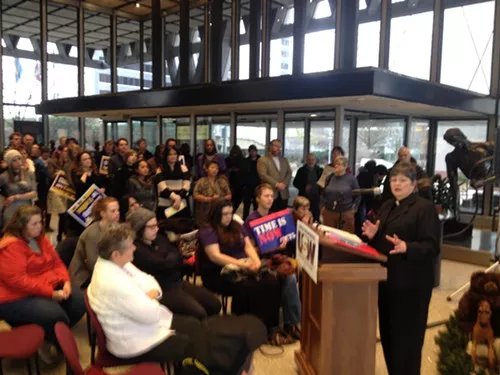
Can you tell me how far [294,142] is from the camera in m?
9.57

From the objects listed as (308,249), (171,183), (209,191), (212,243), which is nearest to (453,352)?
(308,249)

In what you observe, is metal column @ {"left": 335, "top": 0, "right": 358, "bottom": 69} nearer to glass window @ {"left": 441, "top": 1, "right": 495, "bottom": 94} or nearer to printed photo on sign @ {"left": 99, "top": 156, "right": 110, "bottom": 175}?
glass window @ {"left": 441, "top": 1, "right": 495, "bottom": 94}

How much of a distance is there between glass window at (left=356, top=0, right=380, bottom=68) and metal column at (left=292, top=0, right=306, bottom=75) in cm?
129

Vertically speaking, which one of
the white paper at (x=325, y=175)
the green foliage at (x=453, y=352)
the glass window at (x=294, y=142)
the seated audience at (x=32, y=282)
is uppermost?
the glass window at (x=294, y=142)

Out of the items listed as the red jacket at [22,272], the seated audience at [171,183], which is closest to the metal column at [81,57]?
the seated audience at [171,183]

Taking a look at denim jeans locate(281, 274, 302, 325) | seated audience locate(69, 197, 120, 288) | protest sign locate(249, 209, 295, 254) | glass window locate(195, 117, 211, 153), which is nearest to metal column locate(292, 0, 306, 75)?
glass window locate(195, 117, 211, 153)

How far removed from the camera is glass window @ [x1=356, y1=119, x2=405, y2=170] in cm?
954

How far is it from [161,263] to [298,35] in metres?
7.94

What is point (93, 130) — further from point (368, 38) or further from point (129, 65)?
point (368, 38)

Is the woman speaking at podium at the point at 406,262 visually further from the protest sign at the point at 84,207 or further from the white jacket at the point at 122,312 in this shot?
the protest sign at the point at 84,207

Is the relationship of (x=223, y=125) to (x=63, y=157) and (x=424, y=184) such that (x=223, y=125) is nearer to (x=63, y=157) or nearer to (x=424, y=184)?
(x=63, y=157)

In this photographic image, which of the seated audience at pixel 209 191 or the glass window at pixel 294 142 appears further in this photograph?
the glass window at pixel 294 142

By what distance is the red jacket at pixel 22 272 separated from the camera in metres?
2.95

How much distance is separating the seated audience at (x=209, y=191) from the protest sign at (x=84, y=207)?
1460 mm
